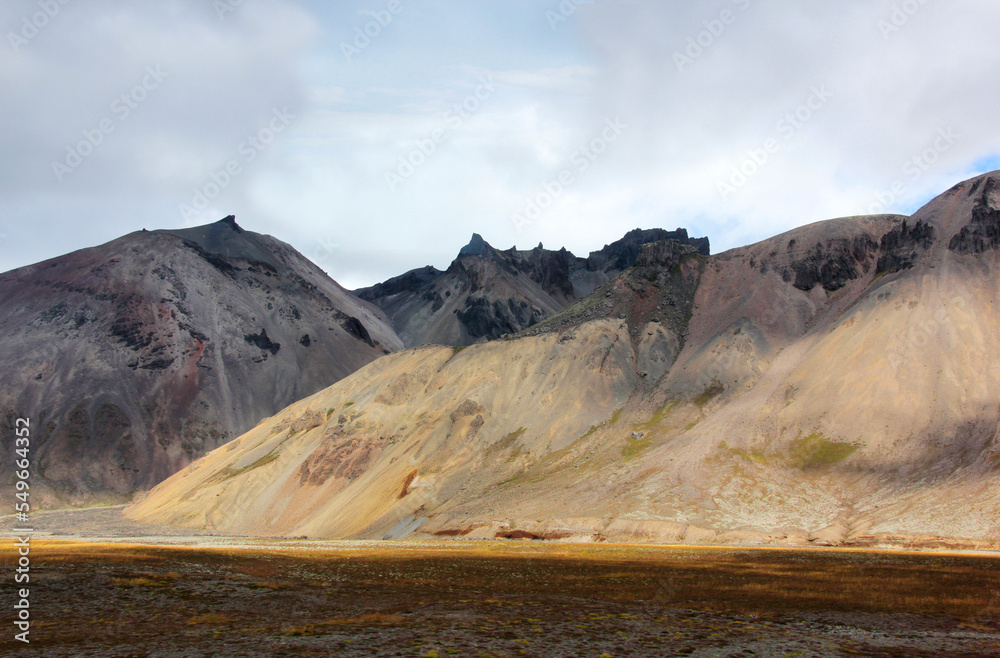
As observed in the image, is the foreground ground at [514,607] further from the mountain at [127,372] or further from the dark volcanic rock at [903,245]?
the mountain at [127,372]

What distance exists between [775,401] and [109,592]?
74199mm

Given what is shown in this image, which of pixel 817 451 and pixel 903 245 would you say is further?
pixel 903 245

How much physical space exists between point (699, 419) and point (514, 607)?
219 ft

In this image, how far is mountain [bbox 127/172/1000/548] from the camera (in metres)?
70.4

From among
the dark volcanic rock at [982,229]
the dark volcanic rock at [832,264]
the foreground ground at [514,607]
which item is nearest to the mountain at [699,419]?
the dark volcanic rock at [982,229]

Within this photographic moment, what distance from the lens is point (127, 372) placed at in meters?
173

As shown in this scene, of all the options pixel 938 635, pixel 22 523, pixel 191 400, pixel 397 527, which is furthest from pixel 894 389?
pixel 191 400

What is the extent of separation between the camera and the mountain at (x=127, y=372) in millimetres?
152625

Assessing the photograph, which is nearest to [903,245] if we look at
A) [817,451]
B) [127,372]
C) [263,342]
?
[817,451]

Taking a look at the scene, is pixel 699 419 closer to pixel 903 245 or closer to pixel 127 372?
pixel 903 245

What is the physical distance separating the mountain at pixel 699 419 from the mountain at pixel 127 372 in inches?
1387

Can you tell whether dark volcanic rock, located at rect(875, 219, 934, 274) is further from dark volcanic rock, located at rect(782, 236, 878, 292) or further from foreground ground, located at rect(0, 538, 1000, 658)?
foreground ground, located at rect(0, 538, 1000, 658)

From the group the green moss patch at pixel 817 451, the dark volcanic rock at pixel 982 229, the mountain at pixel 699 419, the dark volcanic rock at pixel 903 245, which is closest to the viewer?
the mountain at pixel 699 419

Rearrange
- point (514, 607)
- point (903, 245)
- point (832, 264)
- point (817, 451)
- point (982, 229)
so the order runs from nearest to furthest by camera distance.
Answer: point (514, 607) < point (817, 451) < point (982, 229) < point (903, 245) < point (832, 264)
